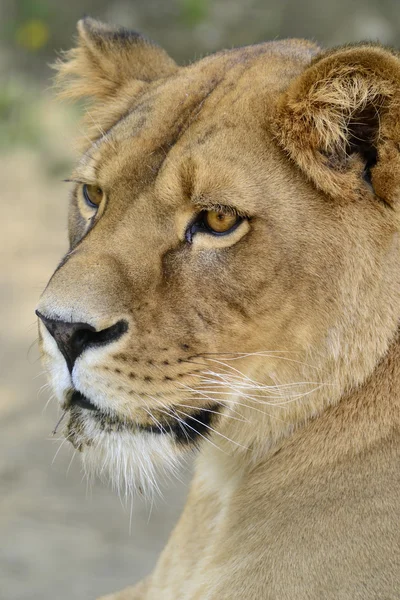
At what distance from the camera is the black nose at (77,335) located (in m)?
2.12

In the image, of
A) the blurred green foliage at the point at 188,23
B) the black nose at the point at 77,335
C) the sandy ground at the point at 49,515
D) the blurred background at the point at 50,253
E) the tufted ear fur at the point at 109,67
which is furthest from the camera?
the blurred green foliage at the point at 188,23

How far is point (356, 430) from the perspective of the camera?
237 cm

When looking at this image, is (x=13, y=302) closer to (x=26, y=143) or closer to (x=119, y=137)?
(x=26, y=143)

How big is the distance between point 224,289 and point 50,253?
4827 millimetres

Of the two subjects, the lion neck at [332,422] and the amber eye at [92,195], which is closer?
the lion neck at [332,422]

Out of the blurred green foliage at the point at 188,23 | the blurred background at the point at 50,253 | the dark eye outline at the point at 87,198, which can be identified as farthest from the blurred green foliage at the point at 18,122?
the dark eye outline at the point at 87,198

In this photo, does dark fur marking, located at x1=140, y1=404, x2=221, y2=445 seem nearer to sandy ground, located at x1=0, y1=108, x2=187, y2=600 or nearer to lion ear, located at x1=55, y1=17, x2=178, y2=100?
sandy ground, located at x1=0, y1=108, x2=187, y2=600

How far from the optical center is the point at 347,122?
227 cm

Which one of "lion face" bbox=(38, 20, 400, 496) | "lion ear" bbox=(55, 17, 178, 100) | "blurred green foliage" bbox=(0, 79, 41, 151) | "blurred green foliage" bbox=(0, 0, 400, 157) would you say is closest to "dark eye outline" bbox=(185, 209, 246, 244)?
"lion face" bbox=(38, 20, 400, 496)

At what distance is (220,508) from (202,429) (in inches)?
14.4

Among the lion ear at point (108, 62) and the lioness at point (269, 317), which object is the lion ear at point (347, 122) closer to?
the lioness at point (269, 317)

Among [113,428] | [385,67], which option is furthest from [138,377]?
[385,67]

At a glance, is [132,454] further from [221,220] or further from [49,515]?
[49,515]

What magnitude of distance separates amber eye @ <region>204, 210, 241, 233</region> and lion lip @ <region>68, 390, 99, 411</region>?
513mm
